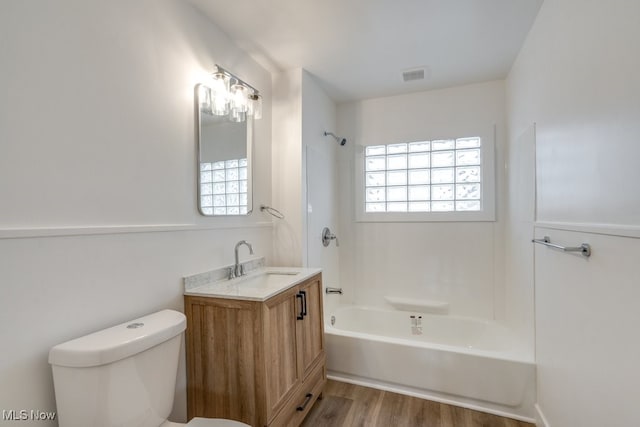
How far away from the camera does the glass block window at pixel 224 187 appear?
1.71m

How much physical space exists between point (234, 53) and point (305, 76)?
0.63m

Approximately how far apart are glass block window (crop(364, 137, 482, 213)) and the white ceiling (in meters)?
0.64

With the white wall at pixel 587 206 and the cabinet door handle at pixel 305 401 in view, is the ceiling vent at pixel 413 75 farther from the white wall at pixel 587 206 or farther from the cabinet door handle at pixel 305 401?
the cabinet door handle at pixel 305 401

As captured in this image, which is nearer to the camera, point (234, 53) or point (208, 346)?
point (208, 346)

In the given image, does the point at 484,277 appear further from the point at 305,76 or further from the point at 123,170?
the point at 123,170

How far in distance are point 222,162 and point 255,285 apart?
2.68 ft

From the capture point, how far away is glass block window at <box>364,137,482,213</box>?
2.72 meters

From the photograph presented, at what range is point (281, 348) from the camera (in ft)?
5.06

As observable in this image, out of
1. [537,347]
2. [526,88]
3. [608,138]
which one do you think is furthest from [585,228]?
[526,88]

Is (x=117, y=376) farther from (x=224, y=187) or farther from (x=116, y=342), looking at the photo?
(x=224, y=187)

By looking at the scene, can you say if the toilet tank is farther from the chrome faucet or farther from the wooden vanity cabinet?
the chrome faucet

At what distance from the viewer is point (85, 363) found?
93 centimetres

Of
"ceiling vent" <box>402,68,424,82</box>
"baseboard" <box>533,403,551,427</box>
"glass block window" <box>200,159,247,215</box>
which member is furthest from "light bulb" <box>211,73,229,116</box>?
"baseboard" <box>533,403,551,427</box>

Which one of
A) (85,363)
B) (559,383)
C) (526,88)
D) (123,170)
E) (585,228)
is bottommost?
(559,383)
